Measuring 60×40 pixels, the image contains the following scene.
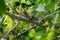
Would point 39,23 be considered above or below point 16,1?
below

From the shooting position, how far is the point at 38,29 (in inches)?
31.1

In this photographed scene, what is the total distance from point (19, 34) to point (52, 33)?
0.29 meters

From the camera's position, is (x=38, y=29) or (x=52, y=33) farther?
(x=38, y=29)

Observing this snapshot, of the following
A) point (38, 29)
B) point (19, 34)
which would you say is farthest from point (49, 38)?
point (19, 34)

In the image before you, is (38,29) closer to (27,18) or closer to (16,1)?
(27,18)

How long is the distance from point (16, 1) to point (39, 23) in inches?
13.0

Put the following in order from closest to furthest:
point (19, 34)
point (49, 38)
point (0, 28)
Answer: point (49, 38) < point (19, 34) < point (0, 28)

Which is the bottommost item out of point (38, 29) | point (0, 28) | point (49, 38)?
point (49, 38)

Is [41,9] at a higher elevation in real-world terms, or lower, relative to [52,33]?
higher

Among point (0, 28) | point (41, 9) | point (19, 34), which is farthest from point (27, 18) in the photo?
point (0, 28)

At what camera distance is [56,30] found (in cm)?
67

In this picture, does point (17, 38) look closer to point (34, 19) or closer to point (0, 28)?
point (0, 28)

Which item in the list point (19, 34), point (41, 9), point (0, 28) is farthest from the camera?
point (0, 28)

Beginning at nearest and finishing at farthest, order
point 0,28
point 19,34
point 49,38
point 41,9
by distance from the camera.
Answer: point 49,38 → point 41,9 → point 19,34 → point 0,28
